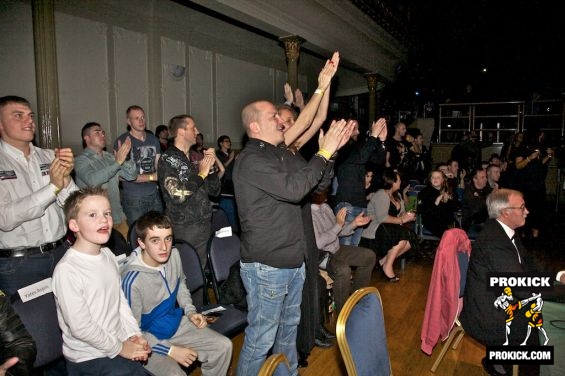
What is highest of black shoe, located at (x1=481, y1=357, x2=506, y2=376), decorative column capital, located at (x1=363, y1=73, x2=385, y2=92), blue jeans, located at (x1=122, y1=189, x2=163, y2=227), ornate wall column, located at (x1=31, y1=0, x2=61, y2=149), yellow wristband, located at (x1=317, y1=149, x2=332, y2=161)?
decorative column capital, located at (x1=363, y1=73, x2=385, y2=92)

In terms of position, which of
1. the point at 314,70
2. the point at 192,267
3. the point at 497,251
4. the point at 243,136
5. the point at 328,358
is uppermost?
the point at 314,70

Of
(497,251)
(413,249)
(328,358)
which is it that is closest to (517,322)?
(497,251)

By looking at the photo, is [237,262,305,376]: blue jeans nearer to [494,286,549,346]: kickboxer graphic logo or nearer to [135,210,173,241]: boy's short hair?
[135,210,173,241]: boy's short hair

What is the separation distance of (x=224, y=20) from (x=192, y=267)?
5.81 m

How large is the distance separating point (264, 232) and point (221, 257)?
3.12ft

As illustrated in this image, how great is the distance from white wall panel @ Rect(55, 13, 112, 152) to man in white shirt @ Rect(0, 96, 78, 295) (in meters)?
3.09

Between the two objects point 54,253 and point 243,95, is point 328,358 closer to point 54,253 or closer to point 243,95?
point 54,253

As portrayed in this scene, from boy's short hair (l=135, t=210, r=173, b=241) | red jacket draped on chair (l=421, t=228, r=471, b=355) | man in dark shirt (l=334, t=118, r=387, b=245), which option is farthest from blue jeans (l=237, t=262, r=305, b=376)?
man in dark shirt (l=334, t=118, r=387, b=245)

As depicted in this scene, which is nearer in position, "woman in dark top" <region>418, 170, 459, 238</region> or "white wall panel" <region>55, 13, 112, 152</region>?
"woman in dark top" <region>418, 170, 459, 238</region>

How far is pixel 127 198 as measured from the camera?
3619 millimetres

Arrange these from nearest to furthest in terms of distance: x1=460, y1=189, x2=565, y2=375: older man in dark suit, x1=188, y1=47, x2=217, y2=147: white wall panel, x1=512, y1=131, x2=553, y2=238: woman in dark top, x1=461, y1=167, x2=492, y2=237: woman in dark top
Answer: x1=460, y1=189, x2=565, y2=375: older man in dark suit < x1=461, y1=167, x2=492, y2=237: woman in dark top < x1=512, y1=131, x2=553, y2=238: woman in dark top < x1=188, y1=47, x2=217, y2=147: white wall panel

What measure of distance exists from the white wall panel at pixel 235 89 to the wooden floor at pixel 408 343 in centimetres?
443

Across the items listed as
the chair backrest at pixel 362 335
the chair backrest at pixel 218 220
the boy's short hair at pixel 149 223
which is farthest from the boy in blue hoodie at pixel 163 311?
the chair backrest at pixel 218 220

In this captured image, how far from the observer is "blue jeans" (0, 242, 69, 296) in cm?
204
